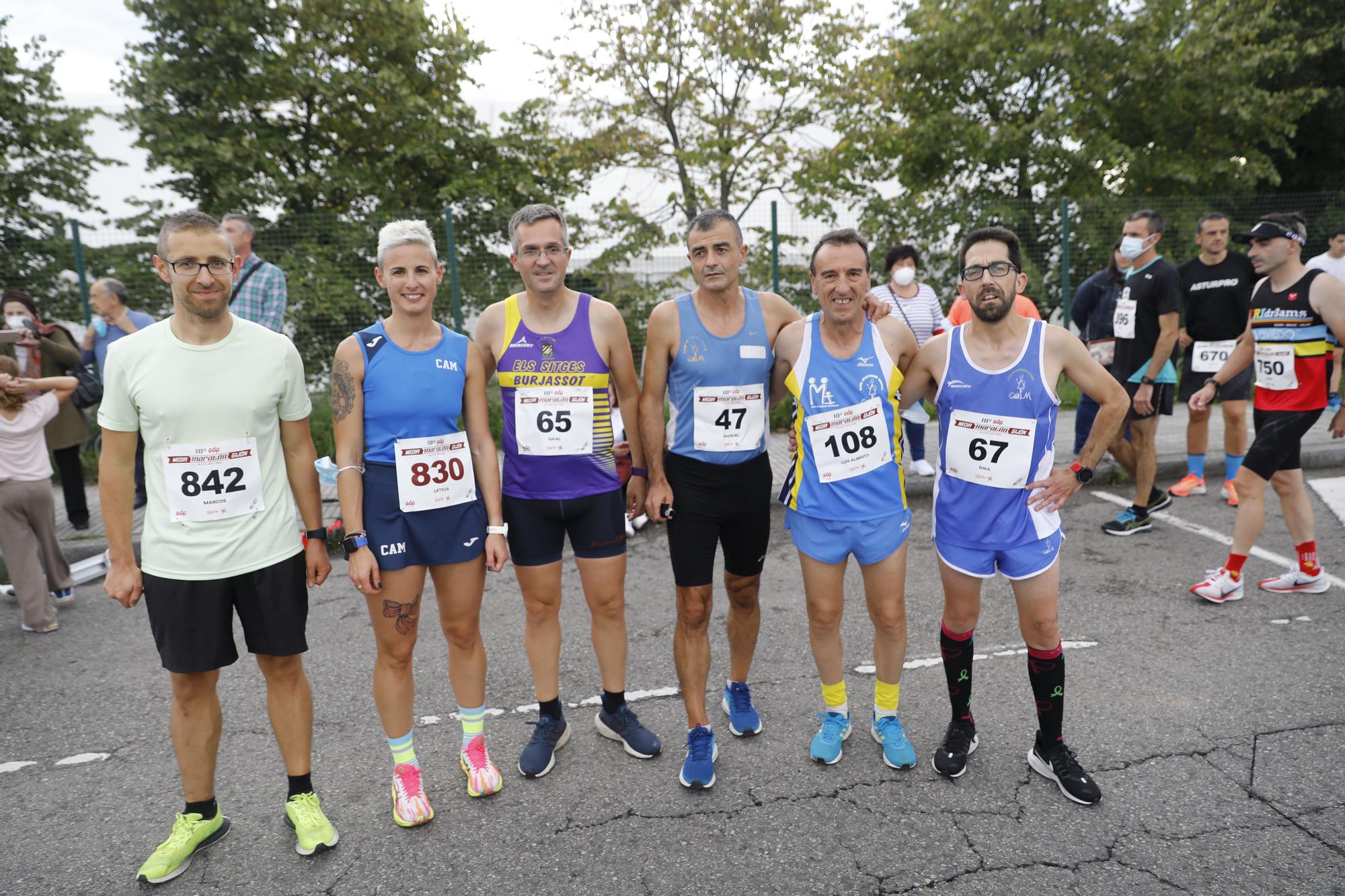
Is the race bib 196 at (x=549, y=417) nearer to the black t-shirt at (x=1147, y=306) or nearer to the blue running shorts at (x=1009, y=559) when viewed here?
the blue running shorts at (x=1009, y=559)

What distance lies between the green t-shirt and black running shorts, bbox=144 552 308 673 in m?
0.04

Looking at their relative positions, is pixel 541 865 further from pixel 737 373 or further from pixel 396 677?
pixel 737 373

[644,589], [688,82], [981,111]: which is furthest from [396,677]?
[981,111]

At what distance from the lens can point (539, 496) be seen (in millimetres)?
3242

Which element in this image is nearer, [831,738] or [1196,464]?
[831,738]

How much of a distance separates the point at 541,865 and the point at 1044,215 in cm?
1125

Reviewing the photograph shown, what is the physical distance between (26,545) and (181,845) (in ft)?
10.1

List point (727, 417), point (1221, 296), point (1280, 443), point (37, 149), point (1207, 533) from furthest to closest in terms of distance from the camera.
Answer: point (37, 149) < point (1221, 296) < point (1207, 533) < point (1280, 443) < point (727, 417)

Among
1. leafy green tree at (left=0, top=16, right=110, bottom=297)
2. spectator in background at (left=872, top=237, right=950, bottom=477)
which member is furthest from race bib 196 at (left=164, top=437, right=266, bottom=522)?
leafy green tree at (left=0, top=16, right=110, bottom=297)

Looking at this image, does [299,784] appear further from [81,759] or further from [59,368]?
[59,368]

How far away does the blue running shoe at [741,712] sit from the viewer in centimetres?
342

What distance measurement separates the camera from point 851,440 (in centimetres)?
310

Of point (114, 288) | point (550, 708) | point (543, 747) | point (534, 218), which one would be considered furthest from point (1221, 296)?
point (114, 288)

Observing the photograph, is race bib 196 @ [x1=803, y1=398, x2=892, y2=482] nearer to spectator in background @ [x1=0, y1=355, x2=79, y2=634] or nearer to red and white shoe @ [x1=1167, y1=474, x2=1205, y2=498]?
spectator in background @ [x1=0, y1=355, x2=79, y2=634]
